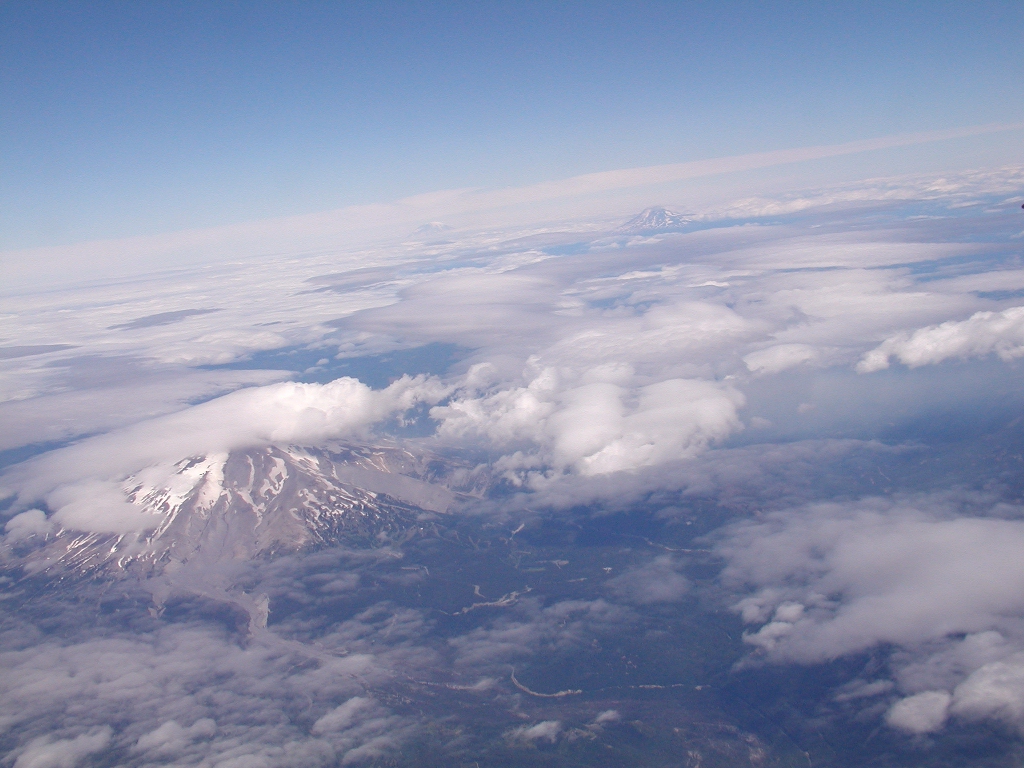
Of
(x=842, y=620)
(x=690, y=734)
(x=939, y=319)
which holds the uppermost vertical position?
(x=939, y=319)

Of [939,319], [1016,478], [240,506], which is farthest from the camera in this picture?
[939,319]

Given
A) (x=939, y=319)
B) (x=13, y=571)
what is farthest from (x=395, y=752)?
(x=939, y=319)

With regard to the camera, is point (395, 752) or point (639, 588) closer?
point (395, 752)

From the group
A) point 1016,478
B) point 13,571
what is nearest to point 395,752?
point 13,571

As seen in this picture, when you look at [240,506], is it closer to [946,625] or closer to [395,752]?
[395,752]

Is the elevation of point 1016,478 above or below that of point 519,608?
above

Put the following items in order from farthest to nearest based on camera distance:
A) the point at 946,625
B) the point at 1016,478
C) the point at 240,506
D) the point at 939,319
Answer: the point at 939,319 → the point at 240,506 → the point at 1016,478 → the point at 946,625

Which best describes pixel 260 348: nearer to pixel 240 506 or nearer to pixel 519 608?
pixel 240 506
